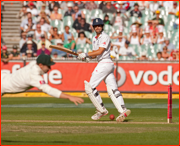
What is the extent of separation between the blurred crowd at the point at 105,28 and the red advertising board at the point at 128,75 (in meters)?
0.98

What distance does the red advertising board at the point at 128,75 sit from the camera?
19844mm

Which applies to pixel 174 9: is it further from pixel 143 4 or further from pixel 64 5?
pixel 64 5

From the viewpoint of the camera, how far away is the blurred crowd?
21969 mm

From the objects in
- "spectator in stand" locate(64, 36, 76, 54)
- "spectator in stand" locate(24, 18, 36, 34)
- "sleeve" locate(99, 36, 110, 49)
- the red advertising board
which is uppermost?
"sleeve" locate(99, 36, 110, 49)

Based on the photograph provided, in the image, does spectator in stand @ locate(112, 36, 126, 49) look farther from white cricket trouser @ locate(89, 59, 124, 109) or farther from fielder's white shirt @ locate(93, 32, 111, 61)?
white cricket trouser @ locate(89, 59, 124, 109)

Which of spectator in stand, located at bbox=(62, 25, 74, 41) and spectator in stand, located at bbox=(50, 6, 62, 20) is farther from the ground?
spectator in stand, located at bbox=(50, 6, 62, 20)

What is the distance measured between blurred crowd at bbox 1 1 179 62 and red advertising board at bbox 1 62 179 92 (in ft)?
3.22

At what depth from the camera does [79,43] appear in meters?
22.9

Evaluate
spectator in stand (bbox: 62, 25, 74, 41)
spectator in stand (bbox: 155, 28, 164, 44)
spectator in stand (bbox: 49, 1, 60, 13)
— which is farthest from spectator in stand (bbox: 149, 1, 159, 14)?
spectator in stand (bbox: 49, 1, 60, 13)

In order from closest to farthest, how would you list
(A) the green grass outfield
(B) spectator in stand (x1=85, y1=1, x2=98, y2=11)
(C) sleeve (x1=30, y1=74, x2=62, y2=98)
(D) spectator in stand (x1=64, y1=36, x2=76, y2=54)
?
(A) the green grass outfield → (C) sleeve (x1=30, y1=74, x2=62, y2=98) → (D) spectator in stand (x1=64, y1=36, x2=76, y2=54) → (B) spectator in stand (x1=85, y1=1, x2=98, y2=11)

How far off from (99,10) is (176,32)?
451 centimetres

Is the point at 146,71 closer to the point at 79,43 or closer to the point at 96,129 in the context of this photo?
the point at 79,43

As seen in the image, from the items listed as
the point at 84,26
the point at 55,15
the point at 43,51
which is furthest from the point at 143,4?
the point at 43,51

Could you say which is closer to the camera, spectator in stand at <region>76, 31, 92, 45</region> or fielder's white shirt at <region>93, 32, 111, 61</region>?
fielder's white shirt at <region>93, 32, 111, 61</region>
